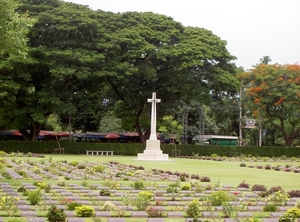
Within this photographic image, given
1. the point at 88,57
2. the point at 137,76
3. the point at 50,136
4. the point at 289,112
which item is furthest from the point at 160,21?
the point at 50,136

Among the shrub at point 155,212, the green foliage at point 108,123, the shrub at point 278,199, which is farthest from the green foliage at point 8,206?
the green foliage at point 108,123

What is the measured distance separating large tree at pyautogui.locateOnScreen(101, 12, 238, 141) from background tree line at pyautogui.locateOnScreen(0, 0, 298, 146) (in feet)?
0.30

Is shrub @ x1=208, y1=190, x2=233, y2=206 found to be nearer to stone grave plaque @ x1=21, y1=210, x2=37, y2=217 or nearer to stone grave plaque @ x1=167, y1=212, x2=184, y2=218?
stone grave plaque @ x1=167, y1=212, x2=184, y2=218

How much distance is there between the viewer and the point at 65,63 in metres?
40.8

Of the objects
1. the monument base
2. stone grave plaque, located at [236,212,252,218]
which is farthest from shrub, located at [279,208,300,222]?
the monument base

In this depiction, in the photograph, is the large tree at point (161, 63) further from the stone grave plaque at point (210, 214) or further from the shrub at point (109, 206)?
the stone grave plaque at point (210, 214)

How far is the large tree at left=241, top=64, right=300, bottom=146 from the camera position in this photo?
45.3 m

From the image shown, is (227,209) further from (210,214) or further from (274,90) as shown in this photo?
(274,90)

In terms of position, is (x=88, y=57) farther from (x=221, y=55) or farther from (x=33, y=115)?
(x=221, y=55)

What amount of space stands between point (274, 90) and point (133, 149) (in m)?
14.8

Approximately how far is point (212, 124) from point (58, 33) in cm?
2938

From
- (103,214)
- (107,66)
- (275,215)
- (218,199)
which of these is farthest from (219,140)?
(103,214)

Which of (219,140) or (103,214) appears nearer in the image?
(103,214)

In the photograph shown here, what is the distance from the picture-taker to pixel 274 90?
4594cm
